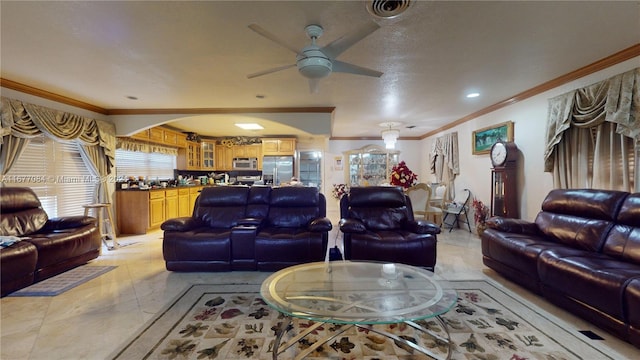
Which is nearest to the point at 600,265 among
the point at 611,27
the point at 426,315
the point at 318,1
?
the point at 426,315

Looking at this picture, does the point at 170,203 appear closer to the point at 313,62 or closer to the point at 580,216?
the point at 313,62

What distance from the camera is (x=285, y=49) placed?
2.45m

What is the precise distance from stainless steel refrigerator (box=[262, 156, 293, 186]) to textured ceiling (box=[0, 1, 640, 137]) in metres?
3.21

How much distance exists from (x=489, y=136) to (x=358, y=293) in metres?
4.20

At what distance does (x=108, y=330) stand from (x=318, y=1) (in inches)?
112

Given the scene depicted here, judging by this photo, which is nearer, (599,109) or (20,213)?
(599,109)

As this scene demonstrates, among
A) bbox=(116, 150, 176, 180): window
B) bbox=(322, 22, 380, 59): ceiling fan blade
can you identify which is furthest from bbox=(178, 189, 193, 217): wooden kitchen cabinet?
bbox=(322, 22, 380, 59): ceiling fan blade

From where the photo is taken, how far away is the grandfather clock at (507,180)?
386 cm

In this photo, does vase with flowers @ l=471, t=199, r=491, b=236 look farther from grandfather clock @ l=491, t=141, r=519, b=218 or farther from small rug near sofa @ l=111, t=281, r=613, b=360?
small rug near sofa @ l=111, t=281, r=613, b=360

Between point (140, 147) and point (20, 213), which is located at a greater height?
point (140, 147)

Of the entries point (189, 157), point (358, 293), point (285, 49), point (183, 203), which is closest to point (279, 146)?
point (189, 157)

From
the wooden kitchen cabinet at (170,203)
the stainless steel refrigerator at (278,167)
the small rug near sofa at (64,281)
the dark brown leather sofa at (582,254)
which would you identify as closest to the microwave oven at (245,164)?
the stainless steel refrigerator at (278,167)

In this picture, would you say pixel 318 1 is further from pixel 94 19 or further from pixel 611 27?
pixel 611 27

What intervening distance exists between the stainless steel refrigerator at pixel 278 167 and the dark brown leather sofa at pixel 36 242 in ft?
13.7
